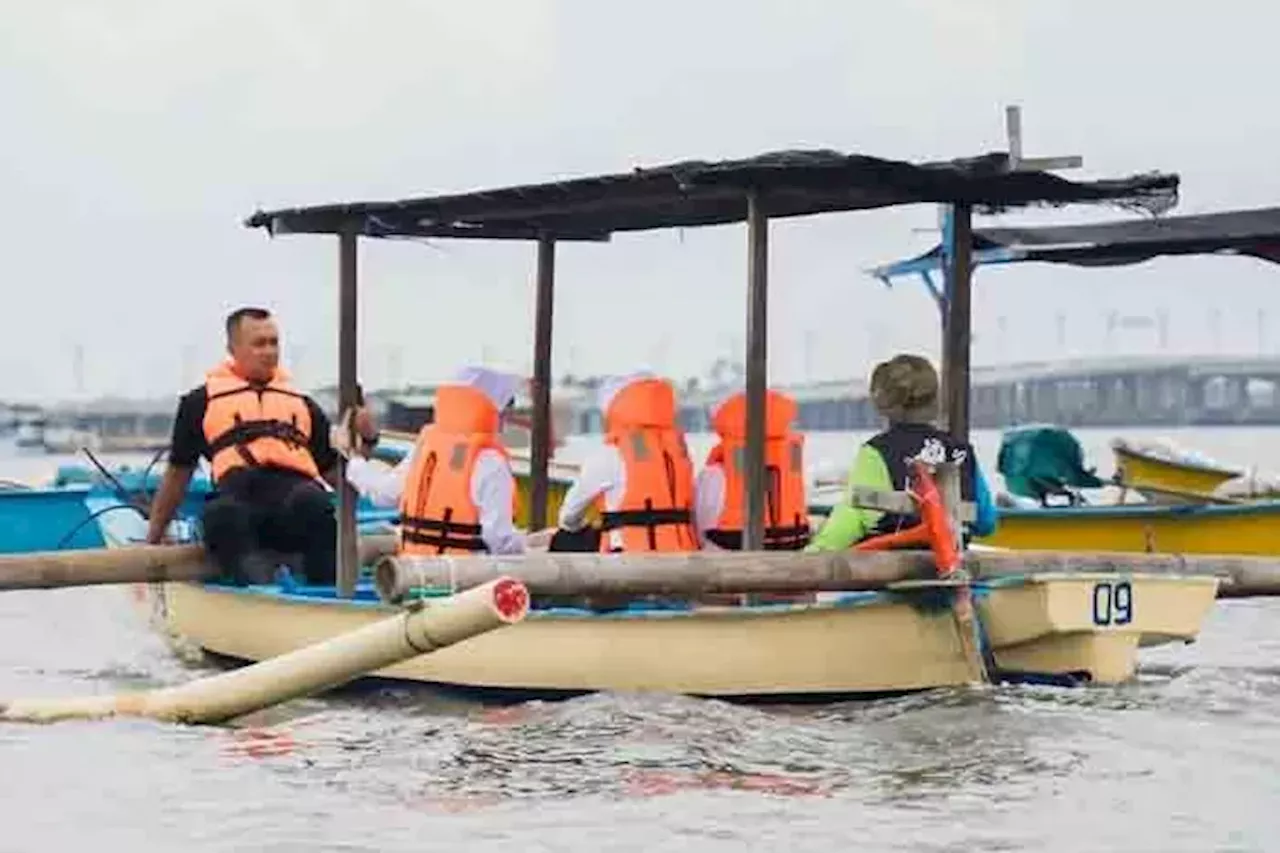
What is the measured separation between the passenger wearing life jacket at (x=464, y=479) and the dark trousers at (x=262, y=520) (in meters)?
1.35

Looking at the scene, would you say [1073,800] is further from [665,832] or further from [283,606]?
[283,606]

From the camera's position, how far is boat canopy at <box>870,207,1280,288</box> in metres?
20.2

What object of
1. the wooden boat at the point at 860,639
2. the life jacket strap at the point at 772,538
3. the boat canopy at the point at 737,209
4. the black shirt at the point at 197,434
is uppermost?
the boat canopy at the point at 737,209

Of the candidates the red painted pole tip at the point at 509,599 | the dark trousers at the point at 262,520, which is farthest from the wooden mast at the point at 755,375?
the dark trousers at the point at 262,520

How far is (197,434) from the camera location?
17516 millimetres

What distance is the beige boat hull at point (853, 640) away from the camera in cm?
1459

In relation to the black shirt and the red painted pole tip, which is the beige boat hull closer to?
the red painted pole tip

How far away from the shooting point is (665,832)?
1215 centimetres

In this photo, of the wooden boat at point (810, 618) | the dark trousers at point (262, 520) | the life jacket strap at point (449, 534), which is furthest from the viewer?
the dark trousers at point (262, 520)

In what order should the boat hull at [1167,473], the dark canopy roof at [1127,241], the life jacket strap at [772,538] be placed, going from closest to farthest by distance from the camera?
the life jacket strap at [772,538], the dark canopy roof at [1127,241], the boat hull at [1167,473]

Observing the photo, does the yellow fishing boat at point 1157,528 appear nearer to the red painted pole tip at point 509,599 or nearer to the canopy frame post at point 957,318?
the canopy frame post at point 957,318

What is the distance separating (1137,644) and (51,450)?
109051mm

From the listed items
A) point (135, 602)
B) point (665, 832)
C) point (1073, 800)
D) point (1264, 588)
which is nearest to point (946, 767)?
point (1073, 800)

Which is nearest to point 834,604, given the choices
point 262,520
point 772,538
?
point 772,538
